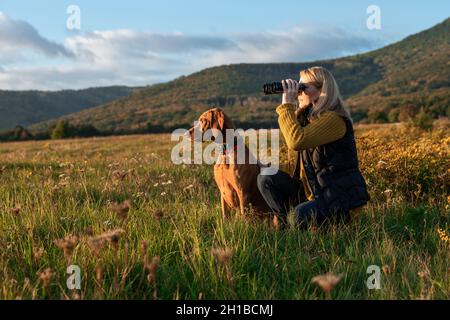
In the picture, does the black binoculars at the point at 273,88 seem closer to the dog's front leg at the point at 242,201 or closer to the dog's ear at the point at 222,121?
the dog's ear at the point at 222,121

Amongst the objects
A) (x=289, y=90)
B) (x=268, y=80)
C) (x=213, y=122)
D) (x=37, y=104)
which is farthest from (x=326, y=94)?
(x=37, y=104)

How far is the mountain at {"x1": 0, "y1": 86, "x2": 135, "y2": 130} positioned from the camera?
136m

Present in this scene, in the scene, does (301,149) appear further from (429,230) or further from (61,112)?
(61,112)

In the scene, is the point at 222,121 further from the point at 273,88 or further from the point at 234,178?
the point at 273,88

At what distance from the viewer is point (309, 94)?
4434 mm

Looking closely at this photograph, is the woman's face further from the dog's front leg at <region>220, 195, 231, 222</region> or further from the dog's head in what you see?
the dog's front leg at <region>220, 195, 231, 222</region>

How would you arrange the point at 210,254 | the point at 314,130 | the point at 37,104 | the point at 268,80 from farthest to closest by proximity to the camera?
the point at 37,104
the point at 268,80
the point at 314,130
the point at 210,254

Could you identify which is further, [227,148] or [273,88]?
[227,148]

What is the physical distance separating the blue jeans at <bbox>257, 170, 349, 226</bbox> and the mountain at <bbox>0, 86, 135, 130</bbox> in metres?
130

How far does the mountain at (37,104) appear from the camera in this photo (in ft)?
447

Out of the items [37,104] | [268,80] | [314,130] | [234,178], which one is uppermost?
[268,80]

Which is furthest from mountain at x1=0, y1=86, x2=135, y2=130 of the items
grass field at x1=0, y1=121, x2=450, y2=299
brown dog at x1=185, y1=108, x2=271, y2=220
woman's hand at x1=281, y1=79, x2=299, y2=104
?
woman's hand at x1=281, y1=79, x2=299, y2=104

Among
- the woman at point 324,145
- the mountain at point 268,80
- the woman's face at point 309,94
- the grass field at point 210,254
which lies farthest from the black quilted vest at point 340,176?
the mountain at point 268,80

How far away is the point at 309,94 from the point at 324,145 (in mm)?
511
